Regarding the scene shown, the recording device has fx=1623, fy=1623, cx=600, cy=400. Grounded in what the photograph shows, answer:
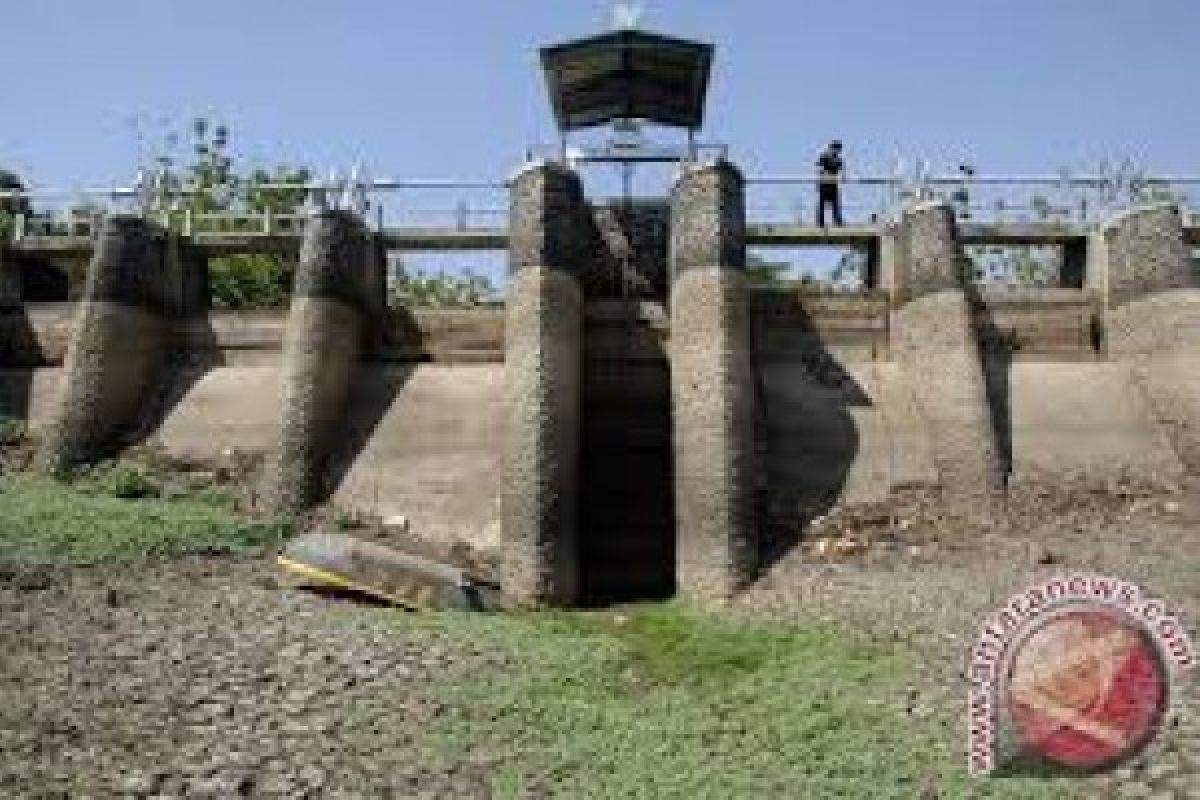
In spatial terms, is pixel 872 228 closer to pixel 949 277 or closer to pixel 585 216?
pixel 949 277

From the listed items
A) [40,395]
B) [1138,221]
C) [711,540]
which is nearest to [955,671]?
[711,540]

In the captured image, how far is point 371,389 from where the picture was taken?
27.3 metres

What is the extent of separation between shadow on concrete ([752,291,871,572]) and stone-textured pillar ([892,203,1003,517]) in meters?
1.21

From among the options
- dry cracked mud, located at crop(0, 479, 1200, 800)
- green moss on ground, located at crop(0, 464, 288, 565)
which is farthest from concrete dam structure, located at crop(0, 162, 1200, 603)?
dry cracked mud, located at crop(0, 479, 1200, 800)

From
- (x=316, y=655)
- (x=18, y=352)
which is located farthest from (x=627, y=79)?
(x=316, y=655)

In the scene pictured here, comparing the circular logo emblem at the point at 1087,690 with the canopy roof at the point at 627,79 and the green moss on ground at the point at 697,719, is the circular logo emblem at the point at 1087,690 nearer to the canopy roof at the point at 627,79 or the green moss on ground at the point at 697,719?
the green moss on ground at the point at 697,719

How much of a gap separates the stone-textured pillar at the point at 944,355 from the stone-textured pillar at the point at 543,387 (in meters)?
5.40

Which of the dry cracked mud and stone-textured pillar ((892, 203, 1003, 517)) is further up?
stone-textured pillar ((892, 203, 1003, 517))

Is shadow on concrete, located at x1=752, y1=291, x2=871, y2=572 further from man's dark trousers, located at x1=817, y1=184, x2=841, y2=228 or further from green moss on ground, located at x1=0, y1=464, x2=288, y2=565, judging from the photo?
green moss on ground, located at x1=0, y1=464, x2=288, y2=565

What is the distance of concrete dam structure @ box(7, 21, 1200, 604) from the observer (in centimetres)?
2381

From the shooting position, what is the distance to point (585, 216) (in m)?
27.9

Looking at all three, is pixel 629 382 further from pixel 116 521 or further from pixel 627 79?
pixel 116 521

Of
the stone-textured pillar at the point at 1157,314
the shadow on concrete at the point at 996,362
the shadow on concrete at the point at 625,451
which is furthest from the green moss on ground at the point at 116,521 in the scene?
the stone-textured pillar at the point at 1157,314

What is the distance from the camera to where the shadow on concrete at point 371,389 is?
2566 cm
